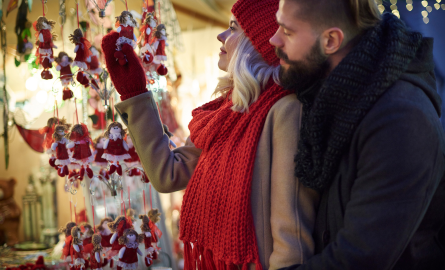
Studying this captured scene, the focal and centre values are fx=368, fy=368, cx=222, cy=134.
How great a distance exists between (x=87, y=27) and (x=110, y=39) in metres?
0.37

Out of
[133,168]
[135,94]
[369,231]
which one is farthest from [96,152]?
[369,231]

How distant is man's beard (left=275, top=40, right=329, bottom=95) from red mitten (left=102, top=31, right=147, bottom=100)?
514 mm

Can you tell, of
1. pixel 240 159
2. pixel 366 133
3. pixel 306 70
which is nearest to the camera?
pixel 366 133

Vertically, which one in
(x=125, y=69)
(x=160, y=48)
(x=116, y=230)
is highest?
(x=160, y=48)

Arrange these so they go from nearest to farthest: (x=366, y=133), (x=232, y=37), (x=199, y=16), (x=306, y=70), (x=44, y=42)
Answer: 1. (x=366, y=133)
2. (x=306, y=70)
3. (x=232, y=37)
4. (x=44, y=42)
5. (x=199, y=16)

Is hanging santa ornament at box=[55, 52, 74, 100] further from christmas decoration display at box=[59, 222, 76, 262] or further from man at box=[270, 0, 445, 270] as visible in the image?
man at box=[270, 0, 445, 270]

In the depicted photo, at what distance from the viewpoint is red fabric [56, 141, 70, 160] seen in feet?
4.36

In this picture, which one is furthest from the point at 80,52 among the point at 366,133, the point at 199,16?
the point at 199,16

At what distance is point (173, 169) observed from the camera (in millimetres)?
1354

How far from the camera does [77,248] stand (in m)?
1.39

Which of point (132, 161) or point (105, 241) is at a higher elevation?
point (132, 161)

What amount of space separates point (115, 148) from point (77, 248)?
42 cm

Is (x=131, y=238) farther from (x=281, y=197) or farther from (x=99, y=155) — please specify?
(x=281, y=197)

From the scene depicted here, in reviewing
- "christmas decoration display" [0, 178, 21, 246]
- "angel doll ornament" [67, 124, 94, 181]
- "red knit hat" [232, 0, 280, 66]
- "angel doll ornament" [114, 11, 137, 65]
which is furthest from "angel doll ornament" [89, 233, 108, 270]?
"christmas decoration display" [0, 178, 21, 246]
